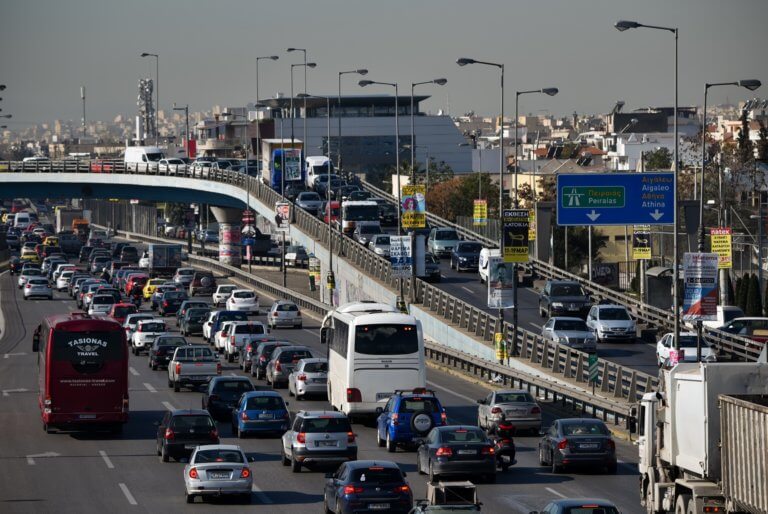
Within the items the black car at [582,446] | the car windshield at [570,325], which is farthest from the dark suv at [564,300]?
the black car at [582,446]

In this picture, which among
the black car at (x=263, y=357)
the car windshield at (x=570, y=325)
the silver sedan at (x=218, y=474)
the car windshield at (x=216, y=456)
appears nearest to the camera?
the silver sedan at (x=218, y=474)

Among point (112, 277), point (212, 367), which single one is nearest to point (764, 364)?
point (212, 367)

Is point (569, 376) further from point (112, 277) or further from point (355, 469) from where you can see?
point (112, 277)

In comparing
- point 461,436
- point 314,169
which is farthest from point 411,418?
point 314,169

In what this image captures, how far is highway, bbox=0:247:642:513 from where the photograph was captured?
102 ft

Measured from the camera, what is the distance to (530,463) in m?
36.6

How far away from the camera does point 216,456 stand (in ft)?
102

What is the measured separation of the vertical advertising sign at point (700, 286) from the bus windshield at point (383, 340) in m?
7.45

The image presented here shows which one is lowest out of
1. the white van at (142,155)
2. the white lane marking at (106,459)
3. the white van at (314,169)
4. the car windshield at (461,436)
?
the white lane marking at (106,459)

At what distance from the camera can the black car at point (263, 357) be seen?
184ft

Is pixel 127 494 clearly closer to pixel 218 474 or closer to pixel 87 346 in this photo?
pixel 218 474

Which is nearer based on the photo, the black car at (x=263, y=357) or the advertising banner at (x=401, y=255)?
the black car at (x=263, y=357)

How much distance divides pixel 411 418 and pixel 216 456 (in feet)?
26.0

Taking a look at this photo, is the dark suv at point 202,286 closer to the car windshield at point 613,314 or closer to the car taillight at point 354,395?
the car windshield at point 613,314
